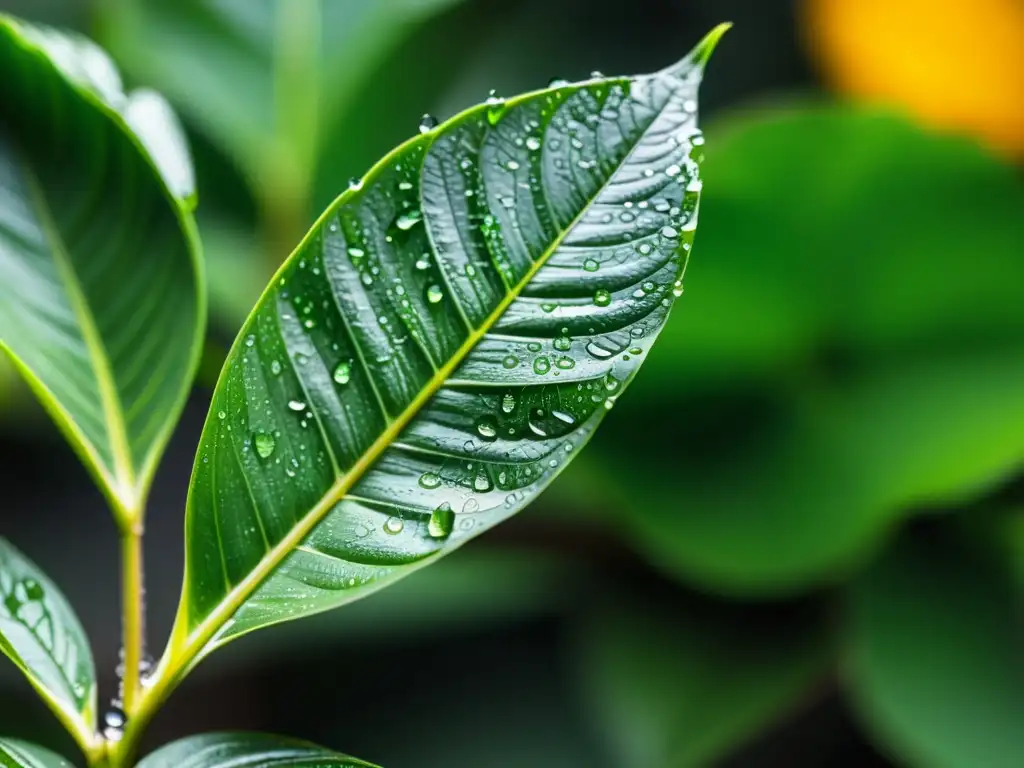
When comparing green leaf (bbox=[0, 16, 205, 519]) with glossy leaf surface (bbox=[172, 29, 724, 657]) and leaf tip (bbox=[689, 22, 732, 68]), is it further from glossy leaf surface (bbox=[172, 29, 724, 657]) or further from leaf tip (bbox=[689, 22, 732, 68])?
leaf tip (bbox=[689, 22, 732, 68])

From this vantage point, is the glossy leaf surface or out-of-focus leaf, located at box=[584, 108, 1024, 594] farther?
out-of-focus leaf, located at box=[584, 108, 1024, 594]

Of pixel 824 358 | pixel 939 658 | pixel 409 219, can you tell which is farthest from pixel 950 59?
pixel 409 219

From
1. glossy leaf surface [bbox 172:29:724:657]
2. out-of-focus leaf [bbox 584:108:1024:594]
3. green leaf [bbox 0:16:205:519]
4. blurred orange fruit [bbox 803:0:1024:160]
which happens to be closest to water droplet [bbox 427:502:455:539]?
glossy leaf surface [bbox 172:29:724:657]

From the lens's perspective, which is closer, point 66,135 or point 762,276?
point 66,135

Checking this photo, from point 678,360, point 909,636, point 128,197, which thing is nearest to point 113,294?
point 128,197

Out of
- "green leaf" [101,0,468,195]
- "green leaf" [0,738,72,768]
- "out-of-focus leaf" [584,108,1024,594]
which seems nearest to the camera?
"green leaf" [0,738,72,768]

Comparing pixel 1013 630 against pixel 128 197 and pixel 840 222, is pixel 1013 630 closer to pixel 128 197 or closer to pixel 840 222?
pixel 840 222
